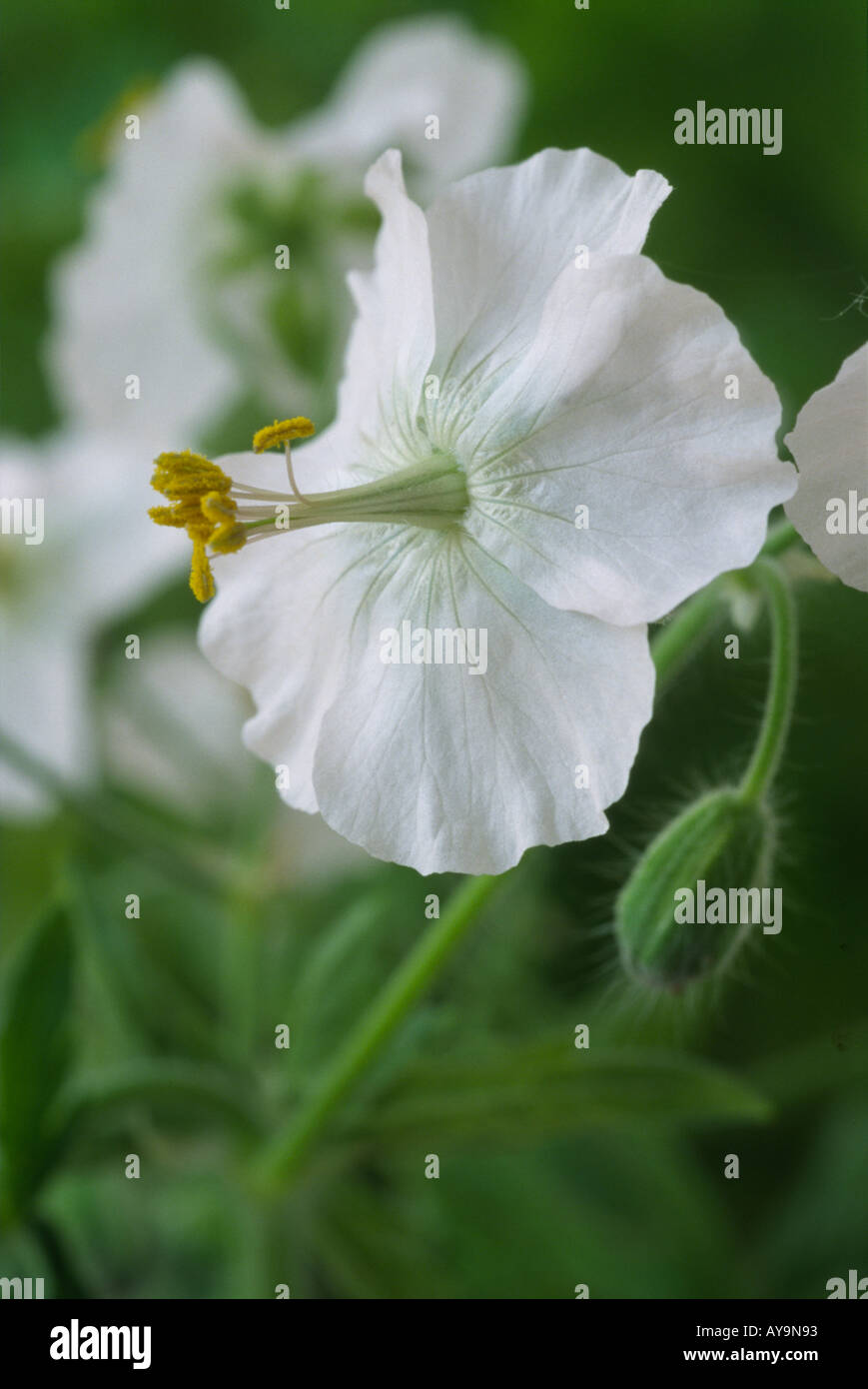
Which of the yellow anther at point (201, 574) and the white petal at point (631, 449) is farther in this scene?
the yellow anther at point (201, 574)

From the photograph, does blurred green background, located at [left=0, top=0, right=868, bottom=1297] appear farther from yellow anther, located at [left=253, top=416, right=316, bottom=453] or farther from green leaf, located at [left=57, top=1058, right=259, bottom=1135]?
yellow anther, located at [left=253, top=416, right=316, bottom=453]

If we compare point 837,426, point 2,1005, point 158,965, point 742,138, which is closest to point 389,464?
point 837,426

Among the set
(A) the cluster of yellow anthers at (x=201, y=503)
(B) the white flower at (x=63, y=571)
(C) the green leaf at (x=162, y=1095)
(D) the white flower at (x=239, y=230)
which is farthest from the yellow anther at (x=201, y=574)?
(B) the white flower at (x=63, y=571)

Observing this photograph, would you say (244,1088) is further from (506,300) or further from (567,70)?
(567,70)

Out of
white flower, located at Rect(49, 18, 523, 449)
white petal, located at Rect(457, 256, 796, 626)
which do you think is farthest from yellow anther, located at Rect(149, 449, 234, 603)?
white flower, located at Rect(49, 18, 523, 449)

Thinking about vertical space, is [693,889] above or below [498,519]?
below

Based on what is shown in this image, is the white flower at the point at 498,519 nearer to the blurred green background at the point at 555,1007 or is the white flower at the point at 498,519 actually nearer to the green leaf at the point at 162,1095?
the blurred green background at the point at 555,1007

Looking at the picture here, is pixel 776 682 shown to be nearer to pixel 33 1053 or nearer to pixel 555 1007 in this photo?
pixel 33 1053

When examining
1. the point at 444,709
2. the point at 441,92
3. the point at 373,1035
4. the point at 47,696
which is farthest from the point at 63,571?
the point at 444,709
